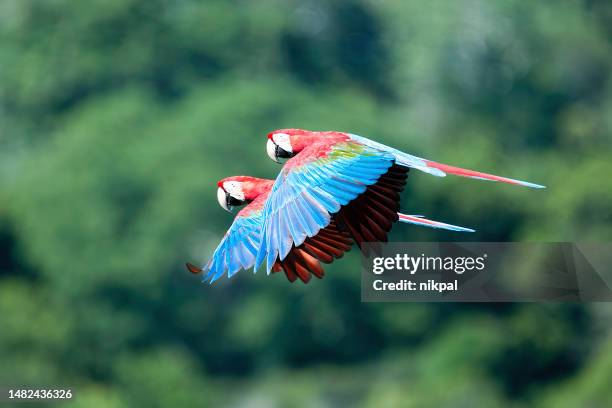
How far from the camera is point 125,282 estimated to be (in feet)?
140

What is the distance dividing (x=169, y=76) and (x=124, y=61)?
1.70m

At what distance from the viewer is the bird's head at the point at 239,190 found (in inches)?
199

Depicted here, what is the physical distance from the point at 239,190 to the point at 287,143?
27 cm

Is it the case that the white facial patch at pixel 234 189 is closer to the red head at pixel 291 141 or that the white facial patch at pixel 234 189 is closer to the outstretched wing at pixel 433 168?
the red head at pixel 291 141

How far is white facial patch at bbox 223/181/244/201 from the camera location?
5086mm

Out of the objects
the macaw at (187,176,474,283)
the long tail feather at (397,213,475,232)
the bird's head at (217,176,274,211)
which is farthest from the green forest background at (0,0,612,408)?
the long tail feather at (397,213,475,232)

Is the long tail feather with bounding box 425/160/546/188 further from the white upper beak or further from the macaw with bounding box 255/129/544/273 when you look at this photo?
the white upper beak

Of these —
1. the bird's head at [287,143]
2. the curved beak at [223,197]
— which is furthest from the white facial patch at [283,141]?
the curved beak at [223,197]

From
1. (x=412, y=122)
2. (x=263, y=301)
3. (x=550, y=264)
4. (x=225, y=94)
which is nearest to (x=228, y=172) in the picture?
(x=263, y=301)

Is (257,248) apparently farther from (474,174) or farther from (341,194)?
(474,174)

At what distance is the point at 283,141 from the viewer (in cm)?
497

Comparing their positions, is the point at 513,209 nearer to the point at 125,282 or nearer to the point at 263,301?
the point at 263,301

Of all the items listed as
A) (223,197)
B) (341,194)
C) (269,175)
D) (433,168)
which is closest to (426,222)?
(433,168)

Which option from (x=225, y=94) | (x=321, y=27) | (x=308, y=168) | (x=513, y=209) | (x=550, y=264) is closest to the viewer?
(x=308, y=168)
